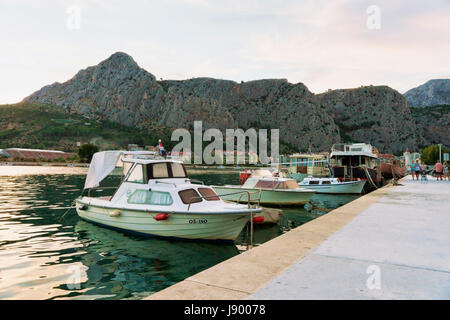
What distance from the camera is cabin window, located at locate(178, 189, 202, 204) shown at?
1258cm

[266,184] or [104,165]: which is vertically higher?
[104,165]

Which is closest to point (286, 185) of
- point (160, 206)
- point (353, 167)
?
point (160, 206)

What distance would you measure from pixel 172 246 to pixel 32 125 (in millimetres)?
209818

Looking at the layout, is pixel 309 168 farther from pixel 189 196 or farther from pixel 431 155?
pixel 431 155

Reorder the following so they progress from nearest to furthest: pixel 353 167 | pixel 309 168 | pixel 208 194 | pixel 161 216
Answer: pixel 161 216 < pixel 208 194 < pixel 353 167 < pixel 309 168

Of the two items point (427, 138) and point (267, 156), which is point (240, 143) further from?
point (427, 138)

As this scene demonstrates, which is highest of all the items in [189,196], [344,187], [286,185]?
[189,196]

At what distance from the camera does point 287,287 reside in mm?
4980

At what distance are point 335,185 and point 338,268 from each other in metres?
28.7

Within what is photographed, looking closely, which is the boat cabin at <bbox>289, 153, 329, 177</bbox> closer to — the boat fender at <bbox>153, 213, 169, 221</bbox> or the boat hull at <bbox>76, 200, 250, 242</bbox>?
the boat hull at <bbox>76, 200, 250, 242</bbox>

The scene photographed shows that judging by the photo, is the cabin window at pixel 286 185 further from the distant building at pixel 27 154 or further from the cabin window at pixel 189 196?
the distant building at pixel 27 154

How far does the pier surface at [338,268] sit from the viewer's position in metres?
4.82

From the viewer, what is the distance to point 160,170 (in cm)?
1443
